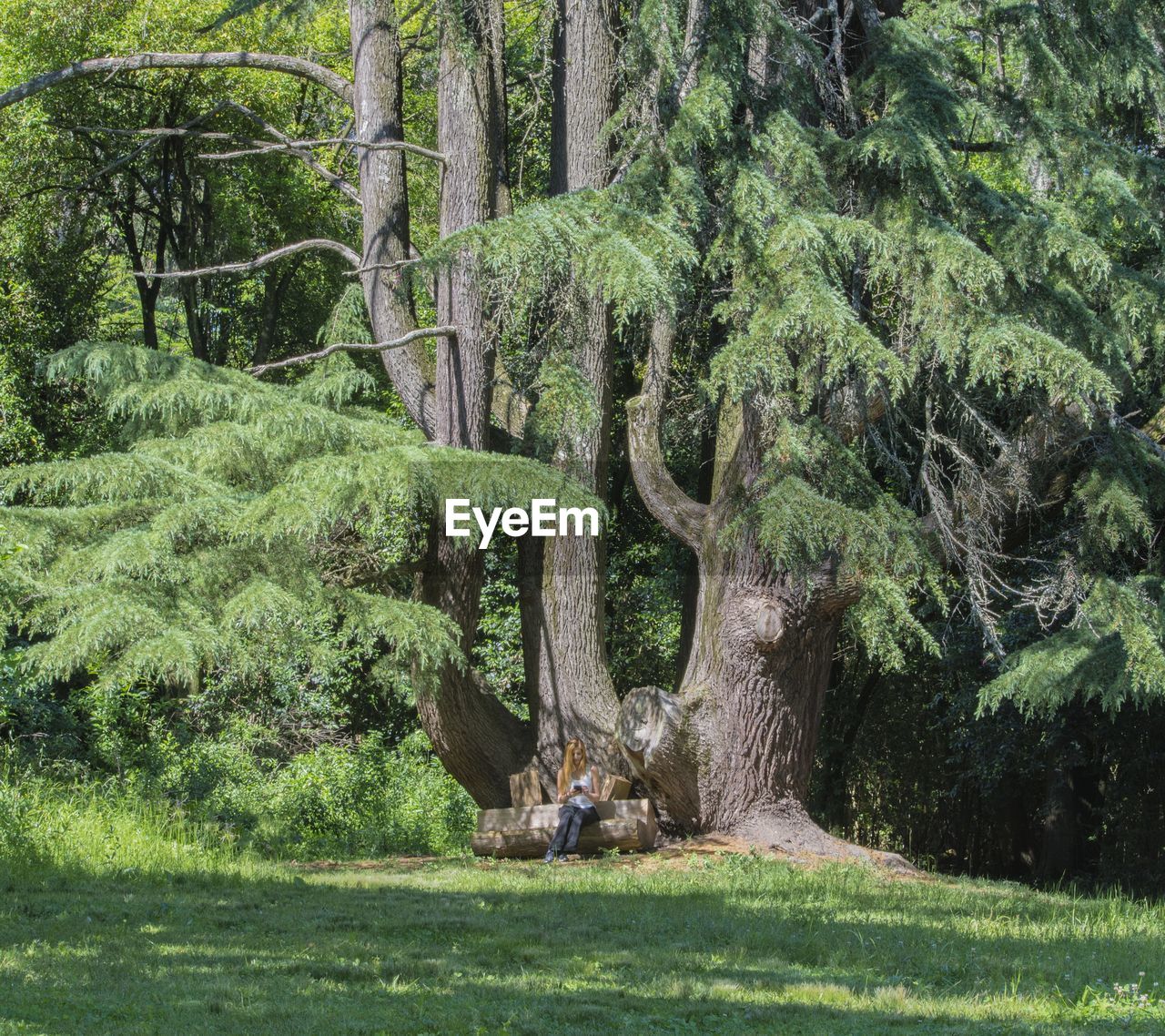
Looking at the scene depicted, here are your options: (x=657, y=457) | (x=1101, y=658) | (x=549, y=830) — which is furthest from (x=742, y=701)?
(x=1101, y=658)

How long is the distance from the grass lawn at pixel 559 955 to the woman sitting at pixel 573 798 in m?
0.91

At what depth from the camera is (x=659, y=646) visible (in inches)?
622

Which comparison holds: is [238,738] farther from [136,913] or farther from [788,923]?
Answer: [788,923]

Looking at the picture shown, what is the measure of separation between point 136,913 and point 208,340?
14653 mm

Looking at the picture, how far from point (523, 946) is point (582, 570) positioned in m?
5.26

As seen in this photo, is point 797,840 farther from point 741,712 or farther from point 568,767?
point 568,767

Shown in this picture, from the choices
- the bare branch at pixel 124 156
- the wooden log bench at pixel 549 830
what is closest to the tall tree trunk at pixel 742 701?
the wooden log bench at pixel 549 830

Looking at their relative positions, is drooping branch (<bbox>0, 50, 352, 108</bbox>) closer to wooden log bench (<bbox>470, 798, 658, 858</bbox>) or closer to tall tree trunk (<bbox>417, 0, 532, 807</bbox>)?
tall tree trunk (<bbox>417, 0, 532, 807</bbox>)

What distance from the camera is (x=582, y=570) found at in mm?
Answer: 11828

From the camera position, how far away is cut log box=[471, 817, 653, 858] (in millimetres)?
10742

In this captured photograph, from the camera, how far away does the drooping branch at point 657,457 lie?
38.2 ft

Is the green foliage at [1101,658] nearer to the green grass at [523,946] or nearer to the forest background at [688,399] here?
the forest background at [688,399]

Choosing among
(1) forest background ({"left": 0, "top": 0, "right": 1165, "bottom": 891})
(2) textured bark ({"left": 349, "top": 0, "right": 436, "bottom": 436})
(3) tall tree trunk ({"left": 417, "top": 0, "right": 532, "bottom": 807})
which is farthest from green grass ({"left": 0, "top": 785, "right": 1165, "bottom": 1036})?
(2) textured bark ({"left": 349, "top": 0, "right": 436, "bottom": 436})

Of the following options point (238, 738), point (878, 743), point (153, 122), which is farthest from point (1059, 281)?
point (153, 122)
